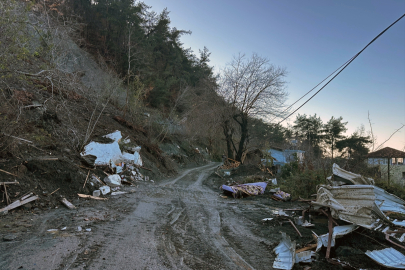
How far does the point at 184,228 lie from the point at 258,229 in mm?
1968

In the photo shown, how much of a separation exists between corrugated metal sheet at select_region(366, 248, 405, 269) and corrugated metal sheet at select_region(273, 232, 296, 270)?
1.18 metres

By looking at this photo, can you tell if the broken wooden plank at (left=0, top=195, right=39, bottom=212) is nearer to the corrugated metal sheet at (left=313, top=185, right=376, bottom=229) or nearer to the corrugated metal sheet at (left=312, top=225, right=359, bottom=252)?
the corrugated metal sheet at (left=312, top=225, right=359, bottom=252)

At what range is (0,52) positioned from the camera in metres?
6.07

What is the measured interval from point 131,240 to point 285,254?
9.73ft

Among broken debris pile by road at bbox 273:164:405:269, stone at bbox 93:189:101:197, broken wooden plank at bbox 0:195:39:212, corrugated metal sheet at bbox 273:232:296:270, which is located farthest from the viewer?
stone at bbox 93:189:101:197

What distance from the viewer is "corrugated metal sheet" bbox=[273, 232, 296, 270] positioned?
385cm

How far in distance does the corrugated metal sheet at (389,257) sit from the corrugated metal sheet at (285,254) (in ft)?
3.88

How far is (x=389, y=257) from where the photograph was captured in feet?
11.9

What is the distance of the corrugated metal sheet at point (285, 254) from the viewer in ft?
12.6

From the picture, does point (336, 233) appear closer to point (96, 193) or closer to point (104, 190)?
point (96, 193)

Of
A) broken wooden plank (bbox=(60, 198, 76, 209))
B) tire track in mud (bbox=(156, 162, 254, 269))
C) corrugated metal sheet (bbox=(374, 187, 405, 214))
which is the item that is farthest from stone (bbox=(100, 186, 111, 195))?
corrugated metal sheet (bbox=(374, 187, 405, 214))

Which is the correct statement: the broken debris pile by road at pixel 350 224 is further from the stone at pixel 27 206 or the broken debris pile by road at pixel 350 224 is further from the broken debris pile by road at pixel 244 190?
the broken debris pile by road at pixel 244 190

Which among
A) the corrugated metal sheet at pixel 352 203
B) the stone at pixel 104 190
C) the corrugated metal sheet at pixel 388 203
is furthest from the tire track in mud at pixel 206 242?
the corrugated metal sheet at pixel 388 203

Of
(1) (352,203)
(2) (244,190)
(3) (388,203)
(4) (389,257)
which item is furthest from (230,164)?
(4) (389,257)
